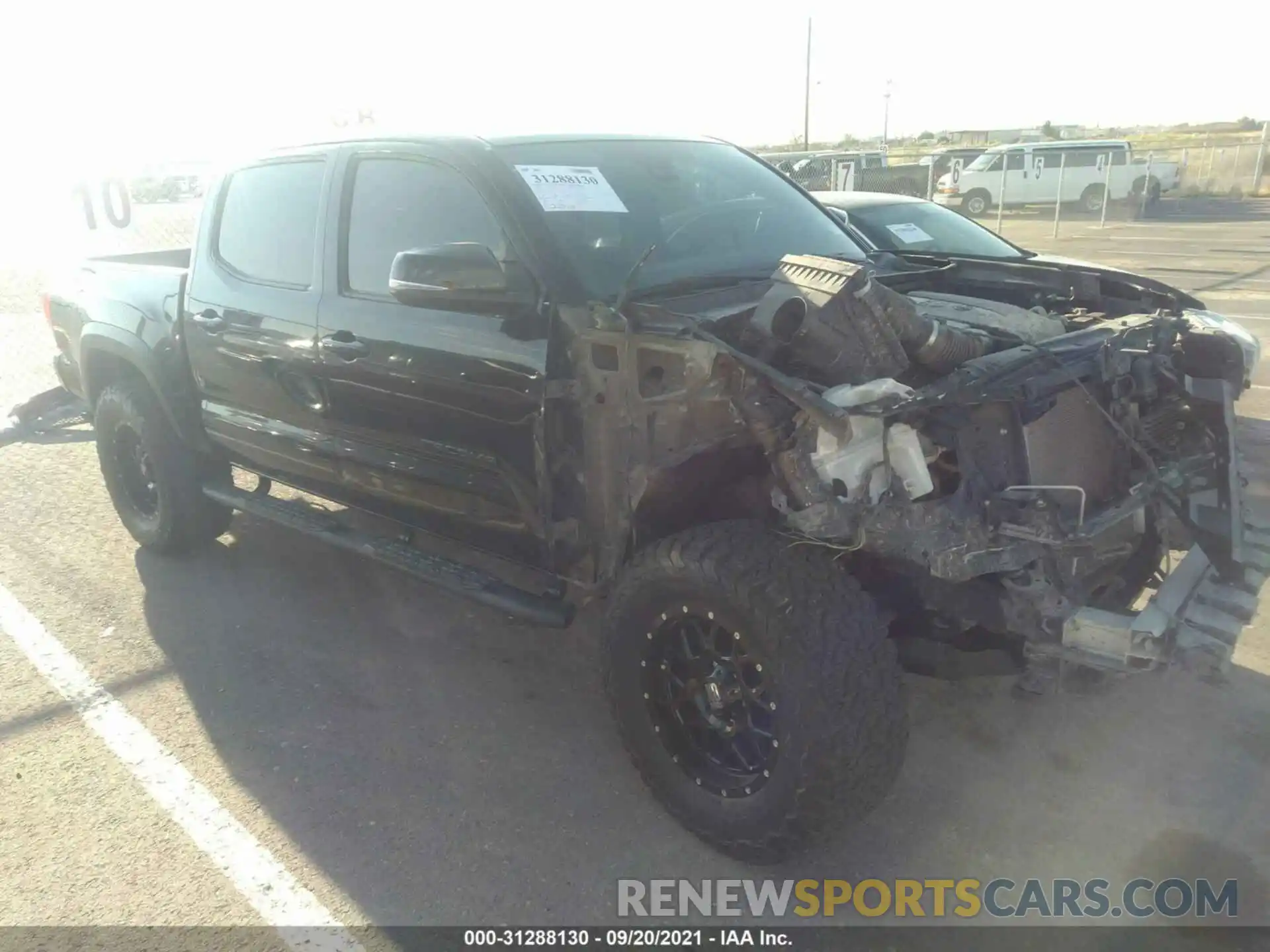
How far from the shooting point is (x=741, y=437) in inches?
118

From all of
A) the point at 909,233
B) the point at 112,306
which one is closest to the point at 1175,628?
the point at 112,306

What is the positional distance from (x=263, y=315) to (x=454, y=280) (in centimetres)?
153

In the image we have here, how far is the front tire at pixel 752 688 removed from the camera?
105 inches

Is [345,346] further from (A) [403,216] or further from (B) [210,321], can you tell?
(B) [210,321]

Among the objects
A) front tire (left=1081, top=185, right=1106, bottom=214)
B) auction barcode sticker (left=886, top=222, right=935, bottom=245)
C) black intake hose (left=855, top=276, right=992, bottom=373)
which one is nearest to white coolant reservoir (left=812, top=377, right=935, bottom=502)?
black intake hose (left=855, top=276, right=992, bottom=373)

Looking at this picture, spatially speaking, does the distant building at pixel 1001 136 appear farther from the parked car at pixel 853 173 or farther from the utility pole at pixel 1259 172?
the parked car at pixel 853 173

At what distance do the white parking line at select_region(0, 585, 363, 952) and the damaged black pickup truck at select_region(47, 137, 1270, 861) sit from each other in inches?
40.0

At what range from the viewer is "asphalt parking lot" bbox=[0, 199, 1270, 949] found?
291 centimetres

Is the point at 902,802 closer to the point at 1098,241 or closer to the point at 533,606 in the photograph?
the point at 533,606

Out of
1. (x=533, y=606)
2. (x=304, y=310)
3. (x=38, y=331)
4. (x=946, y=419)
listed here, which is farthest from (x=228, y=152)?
(x=38, y=331)

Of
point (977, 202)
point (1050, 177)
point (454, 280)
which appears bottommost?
point (977, 202)

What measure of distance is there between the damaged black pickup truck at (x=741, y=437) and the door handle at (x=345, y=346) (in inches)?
0.5

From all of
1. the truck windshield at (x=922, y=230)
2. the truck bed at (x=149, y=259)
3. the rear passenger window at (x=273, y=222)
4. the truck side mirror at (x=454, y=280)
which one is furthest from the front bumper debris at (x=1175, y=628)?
the truck bed at (x=149, y=259)

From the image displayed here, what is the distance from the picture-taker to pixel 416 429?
12.0 feet
